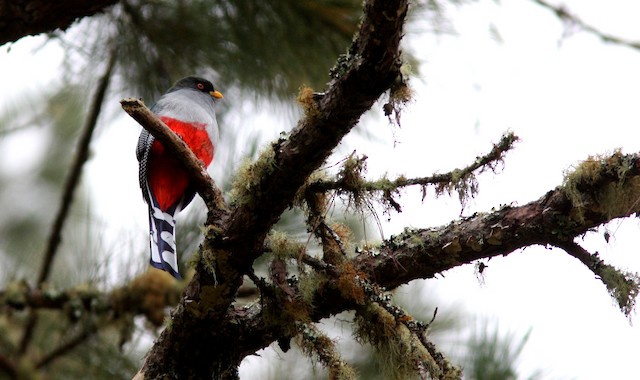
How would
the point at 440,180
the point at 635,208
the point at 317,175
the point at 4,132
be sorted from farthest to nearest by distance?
the point at 4,132 → the point at 317,175 → the point at 440,180 → the point at 635,208

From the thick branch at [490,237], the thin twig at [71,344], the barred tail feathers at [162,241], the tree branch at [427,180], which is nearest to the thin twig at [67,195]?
the thin twig at [71,344]

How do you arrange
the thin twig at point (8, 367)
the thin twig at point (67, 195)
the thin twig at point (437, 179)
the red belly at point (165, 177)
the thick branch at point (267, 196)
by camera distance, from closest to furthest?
the thick branch at point (267, 196) → the thin twig at point (437, 179) → the red belly at point (165, 177) → the thin twig at point (8, 367) → the thin twig at point (67, 195)

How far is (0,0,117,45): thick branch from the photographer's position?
8.11ft

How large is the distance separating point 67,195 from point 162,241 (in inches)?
38.5

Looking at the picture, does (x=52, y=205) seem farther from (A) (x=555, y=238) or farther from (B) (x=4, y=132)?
(A) (x=555, y=238)

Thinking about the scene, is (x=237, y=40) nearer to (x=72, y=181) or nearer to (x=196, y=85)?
(x=196, y=85)

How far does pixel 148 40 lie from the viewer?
11.4 ft

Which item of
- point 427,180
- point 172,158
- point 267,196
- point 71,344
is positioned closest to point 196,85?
point 172,158

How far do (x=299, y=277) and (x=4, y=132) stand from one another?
281 centimetres

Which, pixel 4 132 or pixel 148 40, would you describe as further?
pixel 4 132

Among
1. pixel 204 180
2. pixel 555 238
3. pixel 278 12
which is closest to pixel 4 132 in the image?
pixel 278 12

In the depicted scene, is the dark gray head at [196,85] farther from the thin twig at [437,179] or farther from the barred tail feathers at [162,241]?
the thin twig at [437,179]

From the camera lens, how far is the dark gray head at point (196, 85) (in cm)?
349

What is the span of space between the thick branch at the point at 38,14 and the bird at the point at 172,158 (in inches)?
22.2
